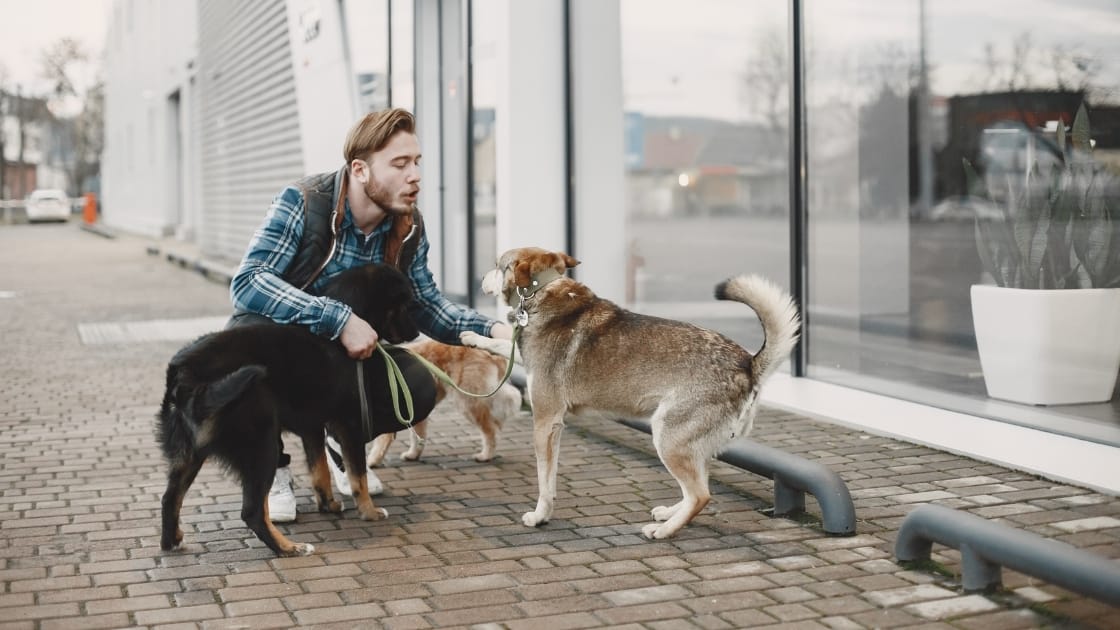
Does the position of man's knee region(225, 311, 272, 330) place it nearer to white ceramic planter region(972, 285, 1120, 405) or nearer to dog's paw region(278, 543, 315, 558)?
dog's paw region(278, 543, 315, 558)

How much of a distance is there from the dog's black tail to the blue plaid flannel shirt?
56 centimetres

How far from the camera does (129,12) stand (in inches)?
1704

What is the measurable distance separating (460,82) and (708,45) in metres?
2.61

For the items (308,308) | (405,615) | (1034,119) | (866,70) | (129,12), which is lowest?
(405,615)

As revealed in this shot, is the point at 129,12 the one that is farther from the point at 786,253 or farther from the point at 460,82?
the point at 786,253

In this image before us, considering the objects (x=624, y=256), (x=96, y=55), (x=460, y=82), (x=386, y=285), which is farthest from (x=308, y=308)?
(x=96, y=55)

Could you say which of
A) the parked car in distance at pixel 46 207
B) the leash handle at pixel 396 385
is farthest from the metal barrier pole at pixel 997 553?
the parked car in distance at pixel 46 207

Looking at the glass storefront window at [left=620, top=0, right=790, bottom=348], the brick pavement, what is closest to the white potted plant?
the brick pavement

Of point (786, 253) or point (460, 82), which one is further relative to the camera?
point (460, 82)

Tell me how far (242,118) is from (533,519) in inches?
730

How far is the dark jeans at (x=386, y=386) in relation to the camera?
203 inches

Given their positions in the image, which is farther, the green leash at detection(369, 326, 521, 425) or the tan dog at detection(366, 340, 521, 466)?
the tan dog at detection(366, 340, 521, 466)

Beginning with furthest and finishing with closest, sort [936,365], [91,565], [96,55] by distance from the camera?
[96,55] → [936,365] → [91,565]

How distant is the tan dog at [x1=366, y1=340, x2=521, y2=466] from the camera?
20.1 feet
